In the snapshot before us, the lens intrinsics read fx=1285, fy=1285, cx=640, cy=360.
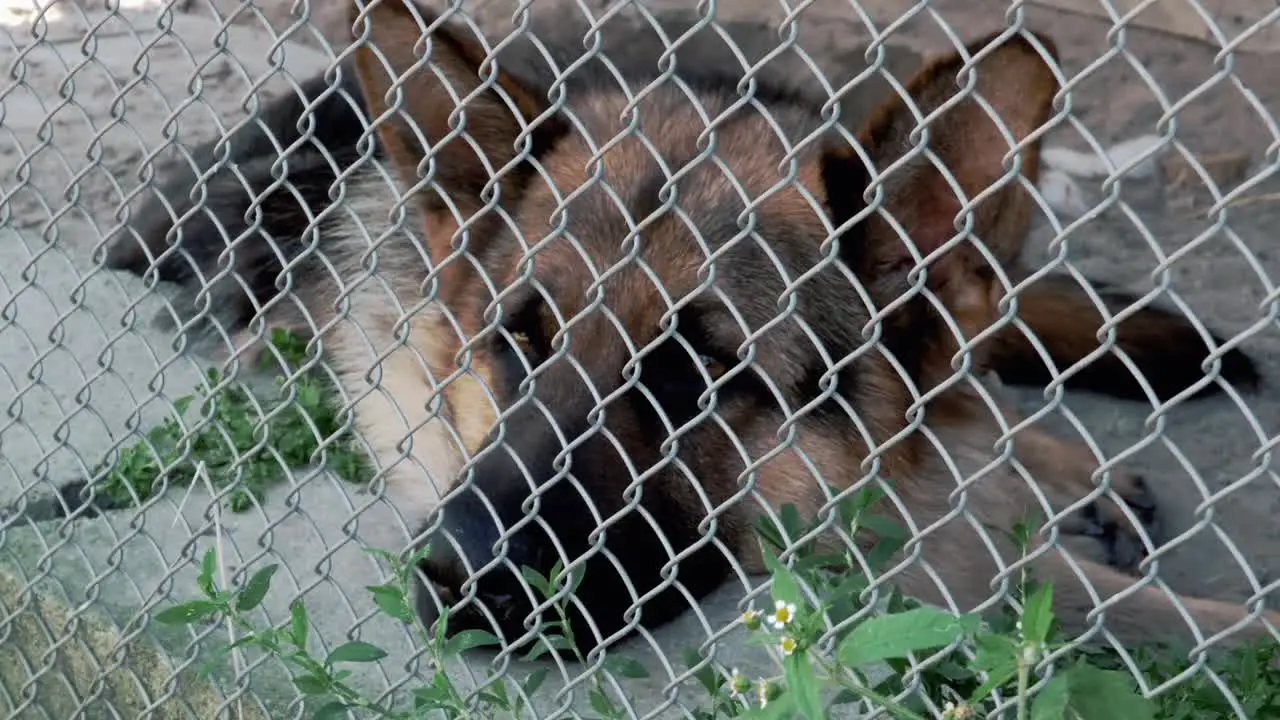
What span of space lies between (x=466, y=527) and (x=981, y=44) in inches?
56.5

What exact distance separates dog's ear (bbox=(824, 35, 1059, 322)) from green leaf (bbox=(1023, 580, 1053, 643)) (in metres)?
0.55

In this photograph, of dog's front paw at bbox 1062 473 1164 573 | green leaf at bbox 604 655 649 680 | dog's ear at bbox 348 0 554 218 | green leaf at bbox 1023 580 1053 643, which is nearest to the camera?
green leaf at bbox 1023 580 1053 643

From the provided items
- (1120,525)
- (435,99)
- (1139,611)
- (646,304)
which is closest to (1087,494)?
(1120,525)

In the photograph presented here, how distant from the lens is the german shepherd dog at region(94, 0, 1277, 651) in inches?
93.0

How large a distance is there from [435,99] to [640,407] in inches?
35.4

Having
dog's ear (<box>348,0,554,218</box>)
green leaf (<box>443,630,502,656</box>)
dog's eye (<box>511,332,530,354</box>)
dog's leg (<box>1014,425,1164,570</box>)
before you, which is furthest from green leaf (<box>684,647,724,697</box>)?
dog's leg (<box>1014,425,1164,570</box>)

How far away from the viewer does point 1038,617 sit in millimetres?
1631

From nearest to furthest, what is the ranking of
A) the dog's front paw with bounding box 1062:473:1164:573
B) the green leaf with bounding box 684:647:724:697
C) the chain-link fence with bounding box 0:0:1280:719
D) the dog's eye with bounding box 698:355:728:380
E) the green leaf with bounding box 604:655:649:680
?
the chain-link fence with bounding box 0:0:1280:719 < the green leaf with bounding box 684:647:724:697 < the green leaf with bounding box 604:655:649:680 < the dog's eye with bounding box 698:355:728:380 < the dog's front paw with bounding box 1062:473:1164:573

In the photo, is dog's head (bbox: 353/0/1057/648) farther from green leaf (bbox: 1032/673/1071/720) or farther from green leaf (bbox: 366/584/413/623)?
green leaf (bbox: 1032/673/1071/720)

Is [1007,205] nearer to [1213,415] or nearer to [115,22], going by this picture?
[1213,415]

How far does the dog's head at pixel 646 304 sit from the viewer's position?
2.61 m

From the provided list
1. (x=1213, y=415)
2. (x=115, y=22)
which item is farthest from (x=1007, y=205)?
(x=115, y=22)

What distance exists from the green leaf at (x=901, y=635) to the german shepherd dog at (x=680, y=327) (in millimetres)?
296

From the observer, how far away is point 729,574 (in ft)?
10.7
